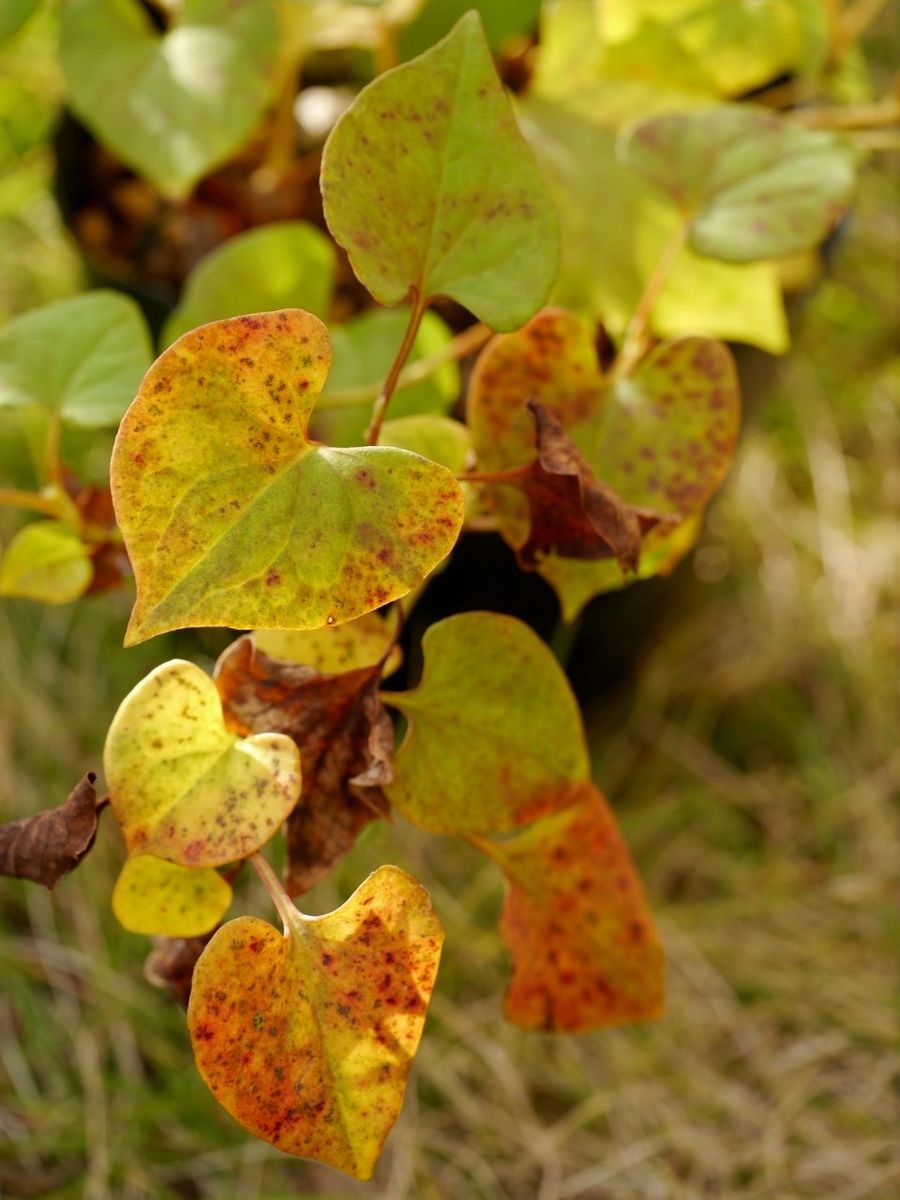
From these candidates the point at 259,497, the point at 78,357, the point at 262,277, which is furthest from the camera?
the point at 262,277

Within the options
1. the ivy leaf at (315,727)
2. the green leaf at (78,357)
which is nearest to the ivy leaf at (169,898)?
the ivy leaf at (315,727)

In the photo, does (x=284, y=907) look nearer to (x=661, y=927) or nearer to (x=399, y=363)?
(x=399, y=363)

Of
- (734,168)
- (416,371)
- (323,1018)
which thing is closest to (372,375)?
(416,371)

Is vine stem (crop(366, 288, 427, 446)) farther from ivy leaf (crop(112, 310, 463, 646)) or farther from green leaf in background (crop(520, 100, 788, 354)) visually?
green leaf in background (crop(520, 100, 788, 354))

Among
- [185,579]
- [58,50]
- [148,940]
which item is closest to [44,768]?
[148,940]

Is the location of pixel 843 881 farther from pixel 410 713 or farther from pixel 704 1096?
pixel 410 713

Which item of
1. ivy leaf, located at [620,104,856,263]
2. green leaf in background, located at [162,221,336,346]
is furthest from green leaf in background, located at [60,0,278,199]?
ivy leaf, located at [620,104,856,263]
